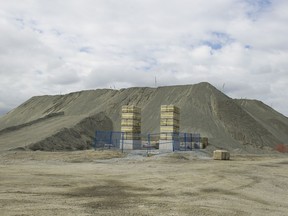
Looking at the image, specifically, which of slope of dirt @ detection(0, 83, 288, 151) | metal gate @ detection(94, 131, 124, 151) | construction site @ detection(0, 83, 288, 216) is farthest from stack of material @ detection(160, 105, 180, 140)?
slope of dirt @ detection(0, 83, 288, 151)

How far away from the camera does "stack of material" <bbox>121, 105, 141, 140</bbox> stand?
3045 cm

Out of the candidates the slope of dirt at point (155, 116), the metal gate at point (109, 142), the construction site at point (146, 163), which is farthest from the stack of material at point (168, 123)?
the slope of dirt at point (155, 116)

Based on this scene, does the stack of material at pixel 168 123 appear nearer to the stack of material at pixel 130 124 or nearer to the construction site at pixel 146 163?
the construction site at pixel 146 163

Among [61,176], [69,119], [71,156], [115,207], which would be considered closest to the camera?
[115,207]

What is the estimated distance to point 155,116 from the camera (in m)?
56.1

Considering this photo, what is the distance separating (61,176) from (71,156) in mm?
10083

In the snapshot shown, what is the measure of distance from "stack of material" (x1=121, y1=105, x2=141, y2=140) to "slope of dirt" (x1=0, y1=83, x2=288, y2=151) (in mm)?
7967

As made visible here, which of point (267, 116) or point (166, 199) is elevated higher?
point (267, 116)

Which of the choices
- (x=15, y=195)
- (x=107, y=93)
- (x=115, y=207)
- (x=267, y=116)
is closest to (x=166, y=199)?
(x=115, y=207)

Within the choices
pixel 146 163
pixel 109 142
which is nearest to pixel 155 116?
pixel 109 142

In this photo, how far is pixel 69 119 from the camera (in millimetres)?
43938

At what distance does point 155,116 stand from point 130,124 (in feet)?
84.6

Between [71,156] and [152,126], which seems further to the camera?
[152,126]

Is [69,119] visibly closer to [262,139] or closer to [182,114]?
[182,114]
